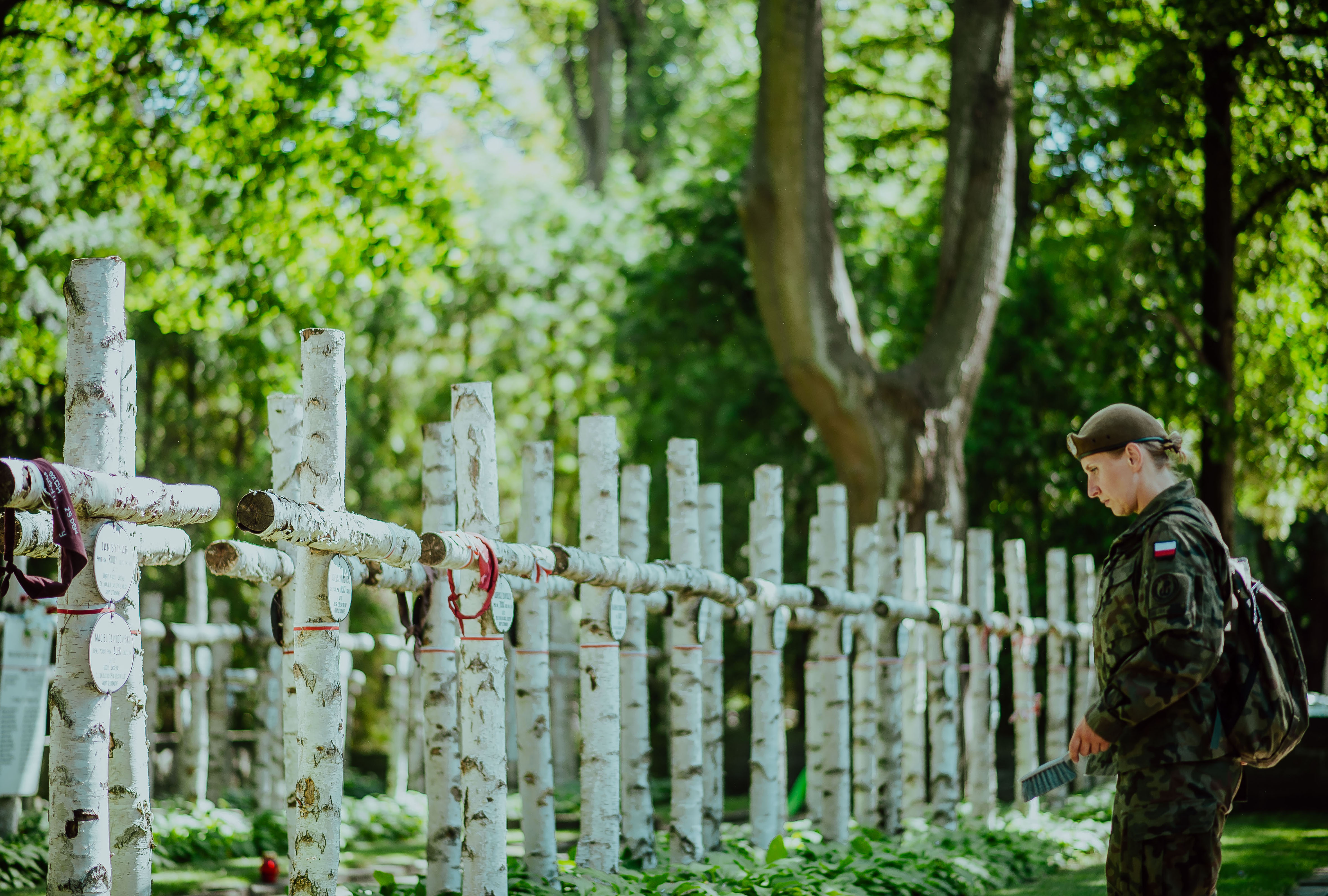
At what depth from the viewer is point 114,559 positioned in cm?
383

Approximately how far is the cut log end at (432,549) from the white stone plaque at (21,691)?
193 inches

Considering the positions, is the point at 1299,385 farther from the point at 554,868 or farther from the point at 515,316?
the point at 554,868

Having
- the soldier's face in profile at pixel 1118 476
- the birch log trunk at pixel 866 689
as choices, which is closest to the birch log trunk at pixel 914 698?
the birch log trunk at pixel 866 689

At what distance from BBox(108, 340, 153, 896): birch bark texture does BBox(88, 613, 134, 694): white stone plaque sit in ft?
0.91

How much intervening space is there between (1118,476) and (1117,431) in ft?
0.49

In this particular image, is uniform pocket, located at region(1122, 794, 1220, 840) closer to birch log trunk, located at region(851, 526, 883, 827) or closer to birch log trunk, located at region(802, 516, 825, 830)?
birch log trunk, located at region(802, 516, 825, 830)

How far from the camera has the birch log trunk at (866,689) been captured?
9.17m

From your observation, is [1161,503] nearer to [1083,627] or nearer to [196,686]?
[1083,627]

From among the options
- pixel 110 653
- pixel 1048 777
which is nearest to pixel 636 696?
pixel 1048 777

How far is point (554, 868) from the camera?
20.3 ft

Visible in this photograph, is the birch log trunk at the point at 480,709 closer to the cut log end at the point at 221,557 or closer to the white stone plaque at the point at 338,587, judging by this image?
the white stone plaque at the point at 338,587

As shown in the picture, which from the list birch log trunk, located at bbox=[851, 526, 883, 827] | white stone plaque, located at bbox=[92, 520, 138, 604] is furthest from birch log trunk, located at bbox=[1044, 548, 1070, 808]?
white stone plaque, located at bbox=[92, 520, 138, 604]

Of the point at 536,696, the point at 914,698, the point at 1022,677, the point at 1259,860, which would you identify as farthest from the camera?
the point at 1022,677

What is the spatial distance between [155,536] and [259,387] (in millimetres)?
9311
